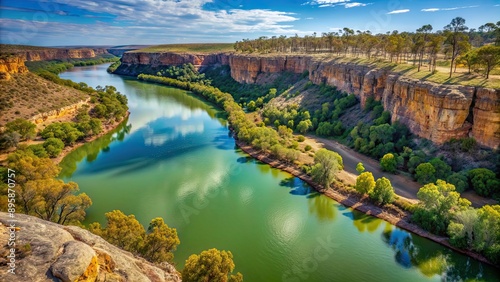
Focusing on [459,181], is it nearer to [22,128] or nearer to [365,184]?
[365,184]

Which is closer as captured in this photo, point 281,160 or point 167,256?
point 167,256

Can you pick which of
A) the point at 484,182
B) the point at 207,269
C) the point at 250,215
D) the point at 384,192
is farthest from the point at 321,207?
the point at 207,269

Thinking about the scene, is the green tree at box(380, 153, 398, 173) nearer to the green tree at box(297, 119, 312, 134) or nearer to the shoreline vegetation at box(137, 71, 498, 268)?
the shoreline vegetation at box(137, 71, 498, 268)

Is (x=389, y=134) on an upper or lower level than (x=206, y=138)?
upper

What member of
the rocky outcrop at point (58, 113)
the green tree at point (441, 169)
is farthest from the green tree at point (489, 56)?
the rocky outcrop at point (58, 113)

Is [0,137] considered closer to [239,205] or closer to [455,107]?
[239,205]

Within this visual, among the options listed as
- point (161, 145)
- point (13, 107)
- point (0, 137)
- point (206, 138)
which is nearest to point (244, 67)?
point (206, 138)
